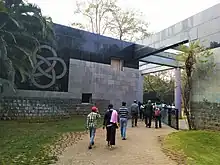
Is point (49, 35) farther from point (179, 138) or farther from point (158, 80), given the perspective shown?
point (158, 80)

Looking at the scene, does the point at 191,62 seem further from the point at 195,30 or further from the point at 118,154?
the point at 118,154

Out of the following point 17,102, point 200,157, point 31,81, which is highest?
point 31,81

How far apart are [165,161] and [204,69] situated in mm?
8688

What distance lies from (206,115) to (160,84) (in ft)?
76.4

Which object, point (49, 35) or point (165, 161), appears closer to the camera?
point (165, 161)

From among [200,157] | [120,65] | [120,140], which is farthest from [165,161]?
[120,65]

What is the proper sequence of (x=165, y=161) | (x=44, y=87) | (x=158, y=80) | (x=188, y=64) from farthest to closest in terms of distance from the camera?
(x=158, y=80), (x=44, y=87), (x=188, y=64), (x=165, y=161)

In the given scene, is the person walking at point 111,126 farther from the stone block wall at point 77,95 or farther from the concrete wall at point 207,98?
the stone block wall at point 77,95

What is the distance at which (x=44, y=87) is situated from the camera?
1636 centimetres

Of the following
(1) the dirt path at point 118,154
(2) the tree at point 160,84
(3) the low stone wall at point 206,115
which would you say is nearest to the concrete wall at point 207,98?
(3) the low stone wall at point 206,115

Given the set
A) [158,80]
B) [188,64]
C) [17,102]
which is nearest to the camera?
[188,64]

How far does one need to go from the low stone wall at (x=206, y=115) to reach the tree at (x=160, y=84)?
2208 cm

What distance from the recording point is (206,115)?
14344mm

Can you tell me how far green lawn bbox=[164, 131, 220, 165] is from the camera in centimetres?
778
